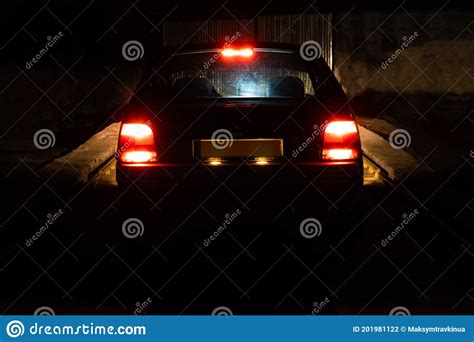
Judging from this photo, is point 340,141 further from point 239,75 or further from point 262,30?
point 262,30

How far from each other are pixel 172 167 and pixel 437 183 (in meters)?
3.69

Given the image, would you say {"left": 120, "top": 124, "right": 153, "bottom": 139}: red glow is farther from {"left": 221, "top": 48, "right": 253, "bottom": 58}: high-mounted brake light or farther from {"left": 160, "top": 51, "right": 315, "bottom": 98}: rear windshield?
{"left": 221, "top": 48, "right": 253, "bottom": 58}: high-mounted brake light

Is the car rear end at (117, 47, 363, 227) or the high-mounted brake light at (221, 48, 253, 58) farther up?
the high-mounted brake light at (221, 48, 253, 58)

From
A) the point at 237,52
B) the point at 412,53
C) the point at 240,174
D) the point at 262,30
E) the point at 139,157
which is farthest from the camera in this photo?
the point at 262,30

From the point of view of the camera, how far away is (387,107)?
18703 mm

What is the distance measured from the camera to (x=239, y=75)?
6.94 metres

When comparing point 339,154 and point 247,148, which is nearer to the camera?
point 247,148

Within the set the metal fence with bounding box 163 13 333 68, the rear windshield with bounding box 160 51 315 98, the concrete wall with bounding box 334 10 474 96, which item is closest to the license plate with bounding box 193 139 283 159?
the rear windshield with bounding box 160 51 315 98

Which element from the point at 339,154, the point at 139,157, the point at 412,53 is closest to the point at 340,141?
the point at 339,154

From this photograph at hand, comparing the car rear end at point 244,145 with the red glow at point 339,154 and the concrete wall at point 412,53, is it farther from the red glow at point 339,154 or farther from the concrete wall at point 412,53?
the concrete wall at point 412,53

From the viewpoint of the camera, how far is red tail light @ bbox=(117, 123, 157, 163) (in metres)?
6.04

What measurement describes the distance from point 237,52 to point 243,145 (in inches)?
49.7

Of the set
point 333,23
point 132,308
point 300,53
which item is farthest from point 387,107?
point 132,308

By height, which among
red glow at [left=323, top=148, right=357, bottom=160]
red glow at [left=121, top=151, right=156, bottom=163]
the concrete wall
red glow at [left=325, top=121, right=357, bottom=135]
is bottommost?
red glow at [left=121, top=151, right=156, bottom=163]
